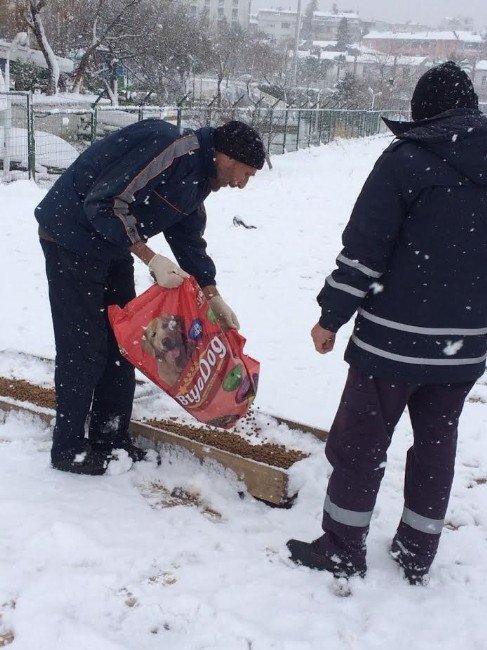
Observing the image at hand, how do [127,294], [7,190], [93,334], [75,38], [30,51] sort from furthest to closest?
[75,38] < [30,51] < [7,190] < [127,294] < [93,334]

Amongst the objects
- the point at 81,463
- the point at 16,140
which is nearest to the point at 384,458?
the point at 81,463

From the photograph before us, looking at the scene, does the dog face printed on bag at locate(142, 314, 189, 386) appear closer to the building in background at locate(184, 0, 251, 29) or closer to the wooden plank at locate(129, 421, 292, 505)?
the wooden plank at locate(129, 421, 292, 505)

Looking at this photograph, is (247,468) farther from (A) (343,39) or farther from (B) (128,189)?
(A) (343,39)

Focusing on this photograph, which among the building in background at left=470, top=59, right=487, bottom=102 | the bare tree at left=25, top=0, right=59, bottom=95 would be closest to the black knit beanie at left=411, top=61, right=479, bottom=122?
the bare tree at left=25, top=0, right=59, bottom=95

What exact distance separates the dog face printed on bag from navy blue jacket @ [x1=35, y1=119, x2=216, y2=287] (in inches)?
13.2

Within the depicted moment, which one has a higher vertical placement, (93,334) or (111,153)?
(111,153)

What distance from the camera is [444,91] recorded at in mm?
2209

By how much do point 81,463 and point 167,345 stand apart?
2.21 ft

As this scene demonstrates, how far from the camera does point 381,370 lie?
2260 millimetres

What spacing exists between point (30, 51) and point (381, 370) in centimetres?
2526

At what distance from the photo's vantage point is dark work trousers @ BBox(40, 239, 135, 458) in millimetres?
2816

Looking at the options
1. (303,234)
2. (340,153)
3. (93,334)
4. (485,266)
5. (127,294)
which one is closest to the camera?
(485,266)

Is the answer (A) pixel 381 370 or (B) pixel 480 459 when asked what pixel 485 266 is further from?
(B) pixel 480 459

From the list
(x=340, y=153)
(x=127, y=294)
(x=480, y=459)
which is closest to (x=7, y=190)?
(x=127, y=294)
